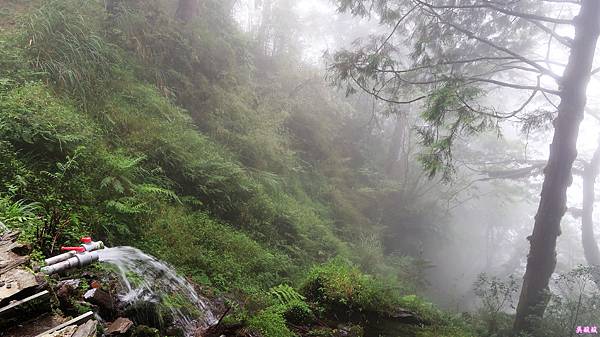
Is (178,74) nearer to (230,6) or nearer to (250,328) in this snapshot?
(230,6)

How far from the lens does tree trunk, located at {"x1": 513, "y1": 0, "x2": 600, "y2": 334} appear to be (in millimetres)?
8391

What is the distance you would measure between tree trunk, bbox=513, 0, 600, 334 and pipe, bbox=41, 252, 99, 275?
8543mm

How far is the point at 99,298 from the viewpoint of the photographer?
10.8 feet

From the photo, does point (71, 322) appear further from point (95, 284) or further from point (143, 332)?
point (95, 284)

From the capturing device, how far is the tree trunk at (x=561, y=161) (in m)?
8.39

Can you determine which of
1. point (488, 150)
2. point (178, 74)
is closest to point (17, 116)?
point (178, 74)

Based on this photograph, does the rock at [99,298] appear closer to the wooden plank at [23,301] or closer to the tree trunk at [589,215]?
the wooden plank at [23,301]

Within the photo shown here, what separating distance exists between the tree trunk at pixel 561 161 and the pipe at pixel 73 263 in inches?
336

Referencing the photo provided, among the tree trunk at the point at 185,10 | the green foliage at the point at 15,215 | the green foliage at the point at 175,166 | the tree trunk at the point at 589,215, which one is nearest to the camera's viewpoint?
the green foliage at the point at 15,215

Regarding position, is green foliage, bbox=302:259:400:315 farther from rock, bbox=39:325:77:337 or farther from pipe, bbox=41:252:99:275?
rock, bbox=39:325:77:337

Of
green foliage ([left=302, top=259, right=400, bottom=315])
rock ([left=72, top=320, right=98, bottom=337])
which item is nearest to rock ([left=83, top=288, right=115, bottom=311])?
rock ([left=72, top=320, right=98, bottom=337])

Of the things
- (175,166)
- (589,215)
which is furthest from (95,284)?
(589,215)

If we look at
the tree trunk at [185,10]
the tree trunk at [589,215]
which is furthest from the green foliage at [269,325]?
the tree trunk at [589,215]

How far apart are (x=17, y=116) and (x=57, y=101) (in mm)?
1032
